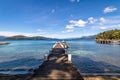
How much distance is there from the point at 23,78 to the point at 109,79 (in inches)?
228

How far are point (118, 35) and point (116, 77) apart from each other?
117273 millimetres

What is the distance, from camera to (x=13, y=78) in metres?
10.7

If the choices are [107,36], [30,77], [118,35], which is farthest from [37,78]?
[107,36]

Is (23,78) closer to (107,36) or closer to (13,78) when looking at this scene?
(13,78)

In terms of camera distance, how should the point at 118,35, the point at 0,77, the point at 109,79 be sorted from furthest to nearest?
the point at 118,35
the point at 0,77
the point at 109,79

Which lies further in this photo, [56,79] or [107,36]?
[107,36]

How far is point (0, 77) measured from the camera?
35.9 feet

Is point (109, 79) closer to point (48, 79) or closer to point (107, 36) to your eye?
point (48, 79)

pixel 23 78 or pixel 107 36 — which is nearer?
pixel 23 78

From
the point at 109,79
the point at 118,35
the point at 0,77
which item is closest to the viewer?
the point at 109,79

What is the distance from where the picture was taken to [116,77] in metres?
10.7

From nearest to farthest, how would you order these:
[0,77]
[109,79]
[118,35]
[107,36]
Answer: [109,79] → [0,77] → [118,35] → [107,36]

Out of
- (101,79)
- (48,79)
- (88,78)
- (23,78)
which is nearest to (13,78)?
(23,78)

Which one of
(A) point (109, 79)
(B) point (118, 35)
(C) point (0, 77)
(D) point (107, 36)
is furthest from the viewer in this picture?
(D) point (107, 36)
